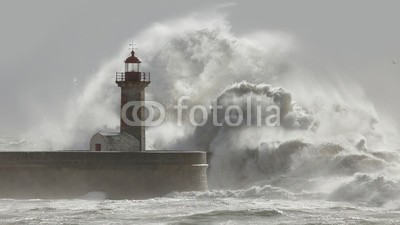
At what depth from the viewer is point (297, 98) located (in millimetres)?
30359

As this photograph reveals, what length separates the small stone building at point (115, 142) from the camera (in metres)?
24.4

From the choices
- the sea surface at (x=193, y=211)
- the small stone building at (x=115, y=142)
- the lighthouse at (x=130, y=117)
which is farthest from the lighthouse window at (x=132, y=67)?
the sea surface at (x=193, y=211)

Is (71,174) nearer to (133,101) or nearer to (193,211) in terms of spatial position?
(133,101)

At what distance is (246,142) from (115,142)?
444 cm

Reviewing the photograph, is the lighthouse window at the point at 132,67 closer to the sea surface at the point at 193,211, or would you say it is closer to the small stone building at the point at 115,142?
the small stone building at the point at 115,142

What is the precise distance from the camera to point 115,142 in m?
24.4

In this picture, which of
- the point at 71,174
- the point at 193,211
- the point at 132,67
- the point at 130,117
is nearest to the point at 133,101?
the point at 130,117

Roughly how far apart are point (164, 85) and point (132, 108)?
595 cm

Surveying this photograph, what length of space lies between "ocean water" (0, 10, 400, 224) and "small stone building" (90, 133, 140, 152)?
2.09m

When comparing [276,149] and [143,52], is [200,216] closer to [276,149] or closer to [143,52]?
[276,149]

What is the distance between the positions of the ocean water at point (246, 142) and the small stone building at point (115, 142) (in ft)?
6.84

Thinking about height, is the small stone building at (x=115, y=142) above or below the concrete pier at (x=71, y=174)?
above

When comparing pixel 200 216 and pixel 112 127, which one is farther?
pixel 112 127

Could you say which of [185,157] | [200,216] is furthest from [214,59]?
[200,216]
